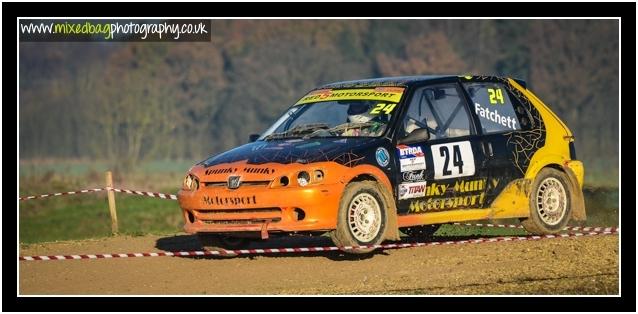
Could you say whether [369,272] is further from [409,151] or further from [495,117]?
[495,117]

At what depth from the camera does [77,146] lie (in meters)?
64.2

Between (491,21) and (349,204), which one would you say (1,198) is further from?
(491,21)

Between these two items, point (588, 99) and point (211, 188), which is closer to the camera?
point (211, 188)

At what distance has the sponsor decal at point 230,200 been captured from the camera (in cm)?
1308

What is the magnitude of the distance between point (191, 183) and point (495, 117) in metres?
3.76

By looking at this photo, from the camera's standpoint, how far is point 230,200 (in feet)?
43.5

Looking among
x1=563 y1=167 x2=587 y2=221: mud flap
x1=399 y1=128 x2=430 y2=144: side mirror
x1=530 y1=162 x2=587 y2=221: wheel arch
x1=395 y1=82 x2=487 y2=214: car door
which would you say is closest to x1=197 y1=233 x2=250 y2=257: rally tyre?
x1=395 y1=82 x2=487 y2=214: car door

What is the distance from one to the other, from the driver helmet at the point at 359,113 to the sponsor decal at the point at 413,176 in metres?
0.80

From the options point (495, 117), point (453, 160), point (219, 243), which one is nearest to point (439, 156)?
point (453, 160)

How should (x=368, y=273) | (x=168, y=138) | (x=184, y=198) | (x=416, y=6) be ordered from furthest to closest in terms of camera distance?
1. (x=168, y=138)
2. (x=416, y=6)
3. (x=184, y=198)
4. (x=368, y=273)

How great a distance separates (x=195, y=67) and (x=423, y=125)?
222 ft

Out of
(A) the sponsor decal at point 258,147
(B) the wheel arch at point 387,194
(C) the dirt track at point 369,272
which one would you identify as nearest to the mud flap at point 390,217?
(B) the wheel arch at point 387,194

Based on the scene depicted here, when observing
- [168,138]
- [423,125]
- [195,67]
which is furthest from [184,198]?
[195,67]

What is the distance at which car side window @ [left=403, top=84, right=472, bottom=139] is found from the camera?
1422cm
